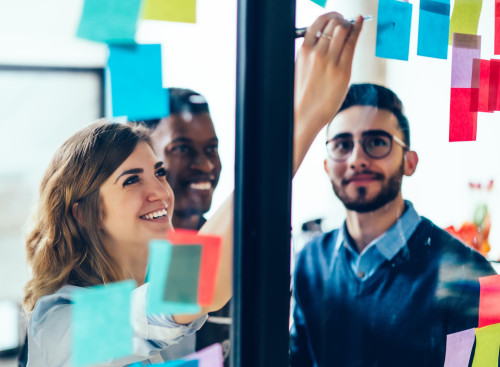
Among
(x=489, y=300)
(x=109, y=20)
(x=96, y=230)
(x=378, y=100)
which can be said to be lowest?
(x=489, y=300)

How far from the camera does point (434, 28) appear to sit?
1.19 m

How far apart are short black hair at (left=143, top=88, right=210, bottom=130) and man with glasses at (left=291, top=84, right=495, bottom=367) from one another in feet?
1.14

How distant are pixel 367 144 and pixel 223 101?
0.38m

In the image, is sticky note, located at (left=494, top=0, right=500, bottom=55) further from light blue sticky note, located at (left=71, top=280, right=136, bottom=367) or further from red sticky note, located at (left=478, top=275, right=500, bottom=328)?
light blue sticky note, located at (left=71, top=280, right=136, bottom=367)

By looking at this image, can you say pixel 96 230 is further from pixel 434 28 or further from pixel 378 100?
pixel 434 28

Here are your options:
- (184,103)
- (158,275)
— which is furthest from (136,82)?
(158,275)

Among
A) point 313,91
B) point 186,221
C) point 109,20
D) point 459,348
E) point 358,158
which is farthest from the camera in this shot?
point 459,348

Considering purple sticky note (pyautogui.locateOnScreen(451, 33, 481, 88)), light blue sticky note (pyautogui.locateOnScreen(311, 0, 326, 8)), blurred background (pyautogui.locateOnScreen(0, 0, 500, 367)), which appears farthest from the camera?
purple sticky note (pyautogui.locateOnScreen(451, 33, 481, 88))

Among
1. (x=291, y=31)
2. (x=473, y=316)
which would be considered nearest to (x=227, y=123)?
(x=291, y=31)

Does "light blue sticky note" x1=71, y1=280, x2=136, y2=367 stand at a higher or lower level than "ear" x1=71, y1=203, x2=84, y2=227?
lower

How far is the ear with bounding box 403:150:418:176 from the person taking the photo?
47.4 inches

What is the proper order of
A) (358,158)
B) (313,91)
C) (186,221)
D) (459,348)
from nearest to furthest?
(186,221)
(313,91)
(358,158)
(459,348)

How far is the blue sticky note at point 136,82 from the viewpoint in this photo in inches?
32.7

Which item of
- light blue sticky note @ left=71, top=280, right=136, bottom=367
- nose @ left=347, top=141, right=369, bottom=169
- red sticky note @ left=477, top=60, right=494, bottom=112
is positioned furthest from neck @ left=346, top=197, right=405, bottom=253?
light blue sticky note @ left=71, top=280, right=136, bottom=367
